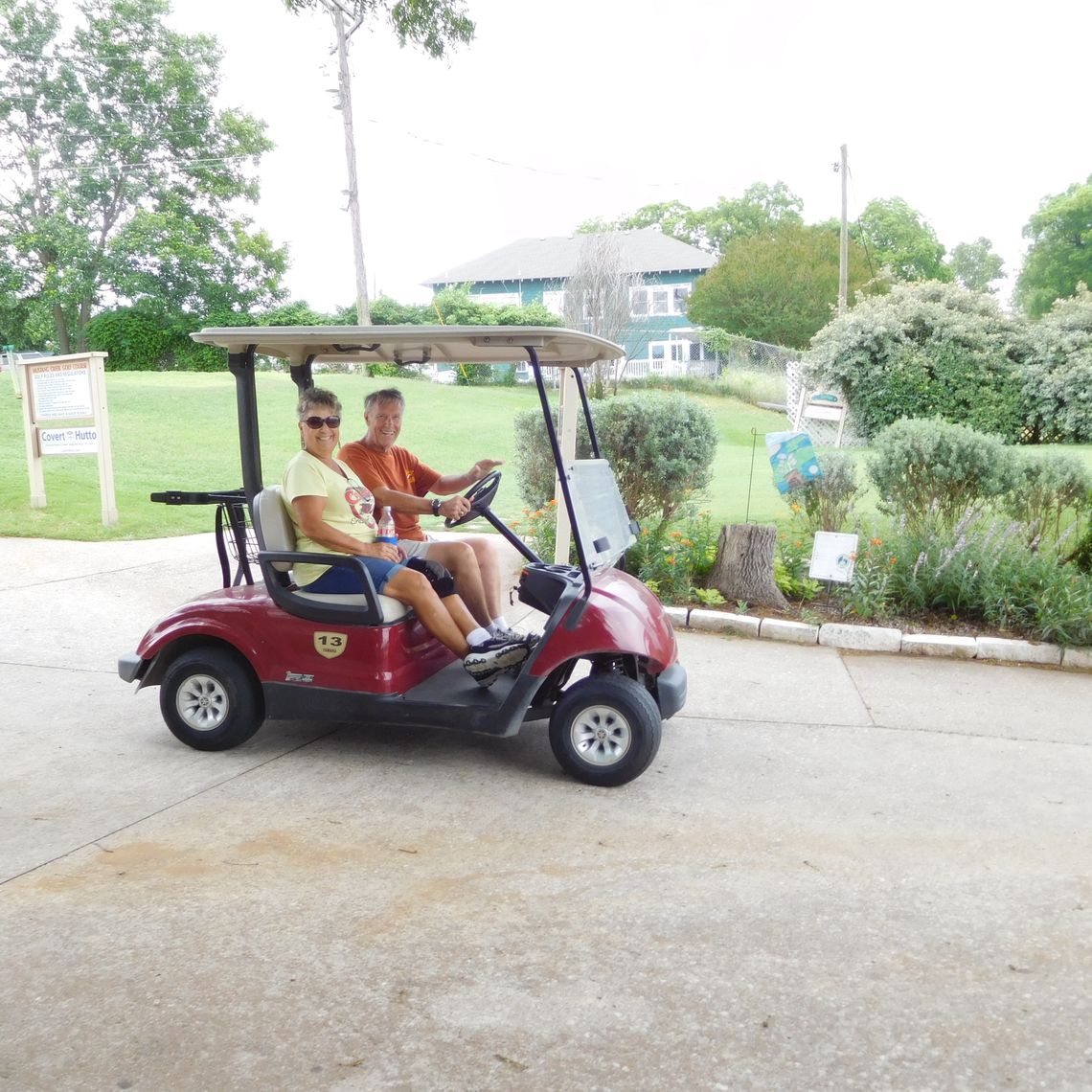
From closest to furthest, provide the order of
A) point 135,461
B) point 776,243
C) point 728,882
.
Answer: point 728,882 → point 135,461 → point 776,243

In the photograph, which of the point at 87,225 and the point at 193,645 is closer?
the point at 193,645

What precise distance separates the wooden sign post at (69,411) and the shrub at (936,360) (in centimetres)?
1479

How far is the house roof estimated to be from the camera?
149 ft

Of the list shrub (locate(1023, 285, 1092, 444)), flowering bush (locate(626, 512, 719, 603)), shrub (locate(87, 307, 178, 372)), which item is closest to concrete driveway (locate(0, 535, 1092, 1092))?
flowering bush (locate(626, 512, 719, 603))

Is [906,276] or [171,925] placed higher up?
[906,276]

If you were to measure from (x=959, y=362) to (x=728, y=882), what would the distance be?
18.9 m

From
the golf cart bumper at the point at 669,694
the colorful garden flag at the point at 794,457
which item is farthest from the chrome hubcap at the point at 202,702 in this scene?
the colorful garden flag at the point at 794,457

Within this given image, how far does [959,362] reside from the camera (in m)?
19.9

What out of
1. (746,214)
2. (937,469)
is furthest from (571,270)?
(937,469)

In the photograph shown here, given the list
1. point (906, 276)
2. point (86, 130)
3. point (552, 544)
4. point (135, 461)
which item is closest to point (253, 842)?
point (552, 544)

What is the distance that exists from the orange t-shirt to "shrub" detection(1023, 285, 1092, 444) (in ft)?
56.2

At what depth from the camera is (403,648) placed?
426cm

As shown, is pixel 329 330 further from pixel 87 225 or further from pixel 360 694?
pixel 87 225

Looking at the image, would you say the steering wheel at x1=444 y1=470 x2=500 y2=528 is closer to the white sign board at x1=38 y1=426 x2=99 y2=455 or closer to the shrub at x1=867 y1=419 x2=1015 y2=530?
the shrub at x1=867 y1=419 x2=1015 y2=530
